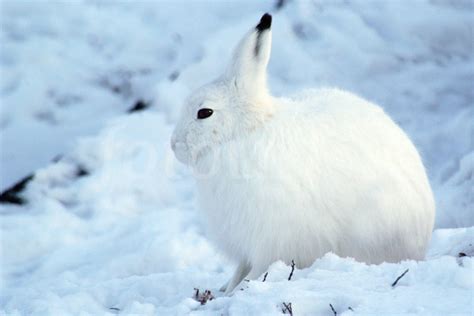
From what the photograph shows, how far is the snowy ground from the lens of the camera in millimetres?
4820

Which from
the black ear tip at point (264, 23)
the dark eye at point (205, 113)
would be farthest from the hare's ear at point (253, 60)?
the dark eye at point (205, 113)

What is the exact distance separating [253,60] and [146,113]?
338cm

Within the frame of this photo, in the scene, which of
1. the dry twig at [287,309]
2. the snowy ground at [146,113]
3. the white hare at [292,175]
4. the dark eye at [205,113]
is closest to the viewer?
the dry twig at [287,309]

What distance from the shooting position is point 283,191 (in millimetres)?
3244

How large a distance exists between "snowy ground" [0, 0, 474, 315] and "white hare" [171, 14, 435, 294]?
0.27 m

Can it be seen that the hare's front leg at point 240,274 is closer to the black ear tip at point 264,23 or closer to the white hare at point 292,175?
the white hare at point 292,175

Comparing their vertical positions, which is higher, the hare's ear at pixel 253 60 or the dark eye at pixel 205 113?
the hare's ear at pixel 253 60

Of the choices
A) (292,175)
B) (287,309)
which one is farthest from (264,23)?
(287,309)

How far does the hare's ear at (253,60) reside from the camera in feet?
11.0

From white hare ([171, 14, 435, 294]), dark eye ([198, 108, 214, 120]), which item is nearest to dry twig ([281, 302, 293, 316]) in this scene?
white hare ([171, 14, 435, 294])

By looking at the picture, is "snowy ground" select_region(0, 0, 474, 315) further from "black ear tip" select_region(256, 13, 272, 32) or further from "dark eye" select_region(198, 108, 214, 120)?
"black ear tip" select_region(256, 13, 272, 32)

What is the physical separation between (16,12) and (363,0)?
3.39m

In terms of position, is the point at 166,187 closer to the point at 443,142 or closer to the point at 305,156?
the point at 443,142

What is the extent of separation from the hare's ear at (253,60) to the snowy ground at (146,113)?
0.80 meters
